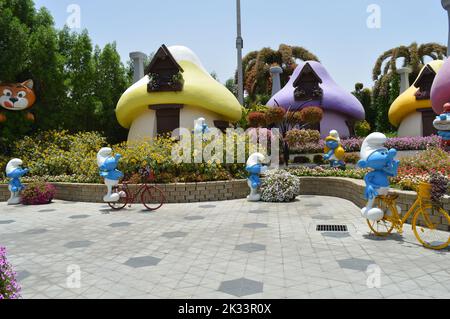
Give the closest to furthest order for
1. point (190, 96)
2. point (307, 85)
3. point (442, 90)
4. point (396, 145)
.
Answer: point (442, 90), point (190, 96), point (396, 145), point (307, 85)

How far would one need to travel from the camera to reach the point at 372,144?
6641mm

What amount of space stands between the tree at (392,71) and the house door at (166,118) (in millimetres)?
22780

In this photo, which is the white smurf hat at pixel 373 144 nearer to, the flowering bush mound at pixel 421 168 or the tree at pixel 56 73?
the flowering bush mound at pixel 421 168

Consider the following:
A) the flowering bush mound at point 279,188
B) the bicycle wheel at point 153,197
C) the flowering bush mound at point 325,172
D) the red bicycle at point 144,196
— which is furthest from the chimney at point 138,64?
the flowering bush mound at point 279,188

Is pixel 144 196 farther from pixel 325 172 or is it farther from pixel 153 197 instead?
pixel 325 172

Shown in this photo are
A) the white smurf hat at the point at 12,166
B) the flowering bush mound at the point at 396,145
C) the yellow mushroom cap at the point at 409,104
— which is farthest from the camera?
the yellow mushroom cap at the point at 409,104

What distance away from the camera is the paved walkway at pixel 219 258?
4230mm

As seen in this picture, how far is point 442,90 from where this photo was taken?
49.8 ft

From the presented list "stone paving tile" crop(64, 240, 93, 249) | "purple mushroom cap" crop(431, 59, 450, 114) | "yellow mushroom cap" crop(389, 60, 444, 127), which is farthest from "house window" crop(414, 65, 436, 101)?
"stone paving tile" crop(64, 240, 93, 249)

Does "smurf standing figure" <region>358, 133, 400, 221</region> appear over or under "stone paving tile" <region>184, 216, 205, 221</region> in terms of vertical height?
over

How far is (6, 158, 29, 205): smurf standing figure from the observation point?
12328 millimetres

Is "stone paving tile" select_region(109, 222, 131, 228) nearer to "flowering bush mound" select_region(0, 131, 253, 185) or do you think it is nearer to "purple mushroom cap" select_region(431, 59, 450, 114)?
"flowering bush mound" select_region(0, 131, 253, 185)

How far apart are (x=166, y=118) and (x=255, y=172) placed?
9.02m

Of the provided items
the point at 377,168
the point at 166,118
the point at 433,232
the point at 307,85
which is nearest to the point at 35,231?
the point at 377,168
